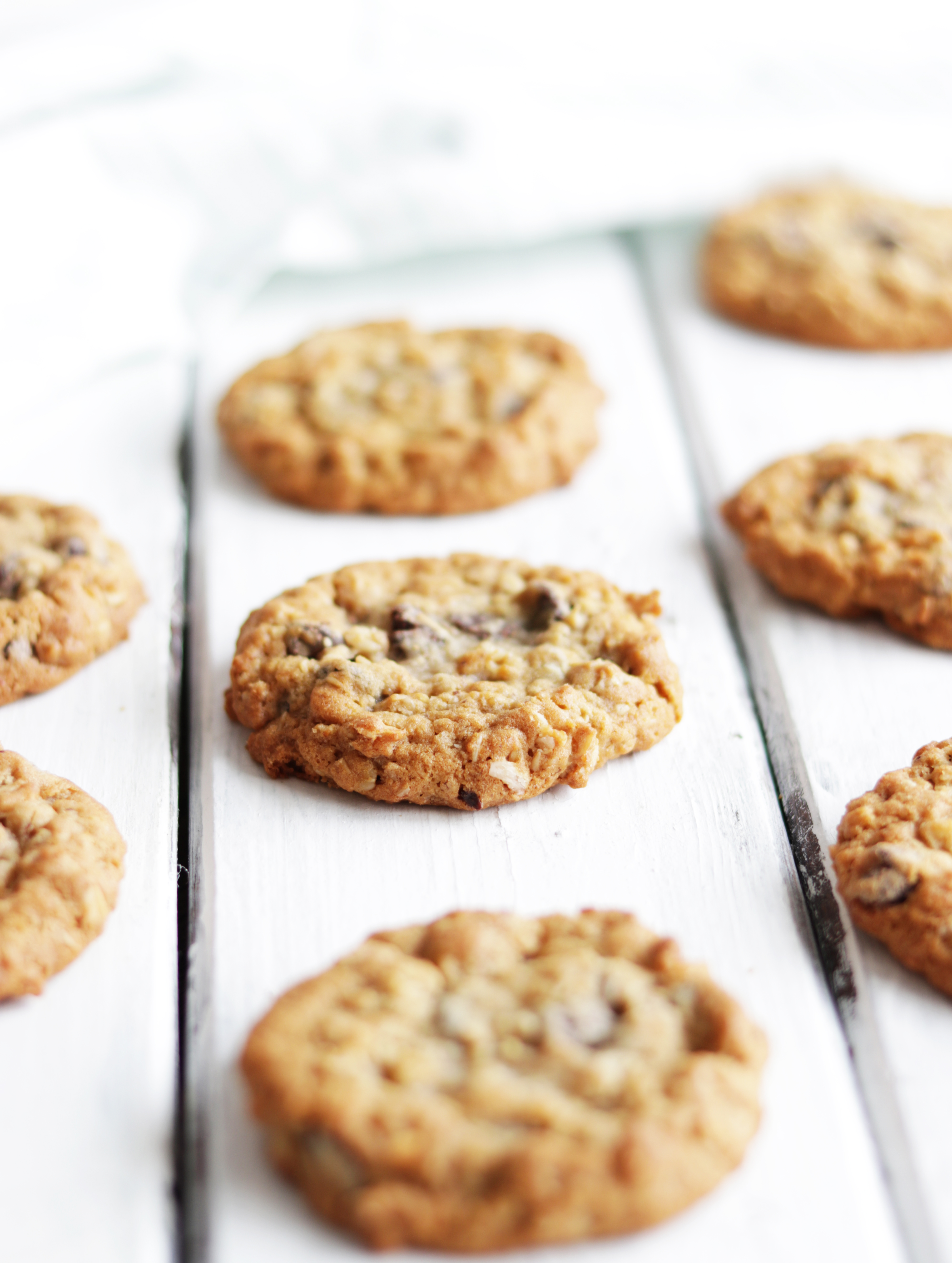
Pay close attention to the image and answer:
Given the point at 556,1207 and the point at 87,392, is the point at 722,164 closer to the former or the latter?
the point at 87,392

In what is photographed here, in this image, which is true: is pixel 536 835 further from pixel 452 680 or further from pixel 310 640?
pixel 310 640

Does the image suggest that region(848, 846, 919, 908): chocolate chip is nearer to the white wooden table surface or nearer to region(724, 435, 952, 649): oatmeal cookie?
the white wooden table surface

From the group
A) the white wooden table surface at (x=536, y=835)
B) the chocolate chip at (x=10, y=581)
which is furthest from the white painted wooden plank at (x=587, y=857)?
the chocolate chip at (x=10, y=581)

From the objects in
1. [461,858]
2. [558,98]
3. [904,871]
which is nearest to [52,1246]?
[461,858]

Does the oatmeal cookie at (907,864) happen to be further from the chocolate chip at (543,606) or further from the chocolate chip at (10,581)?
the chocolate chip at (10,581)

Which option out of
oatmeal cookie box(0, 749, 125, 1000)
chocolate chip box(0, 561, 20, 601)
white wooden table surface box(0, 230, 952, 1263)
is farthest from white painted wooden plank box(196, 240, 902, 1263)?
chocolate chip box(0, 561, 20, 601)

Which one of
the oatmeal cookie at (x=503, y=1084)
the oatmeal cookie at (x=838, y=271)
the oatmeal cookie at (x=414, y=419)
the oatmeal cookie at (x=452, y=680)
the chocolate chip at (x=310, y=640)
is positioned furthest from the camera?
the oatmeal cookie at (x=838, y=271)

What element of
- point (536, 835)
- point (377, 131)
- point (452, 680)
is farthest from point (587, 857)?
point (377, 131)
